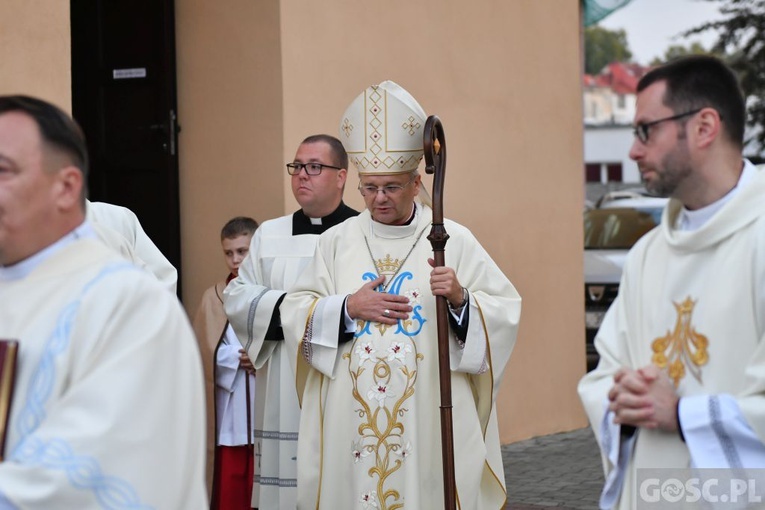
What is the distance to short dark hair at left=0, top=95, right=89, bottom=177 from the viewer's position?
3.01 m

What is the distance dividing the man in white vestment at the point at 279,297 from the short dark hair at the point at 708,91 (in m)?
3.14

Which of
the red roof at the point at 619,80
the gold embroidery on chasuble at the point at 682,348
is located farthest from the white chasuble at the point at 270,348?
the red roof at the point at 619,80

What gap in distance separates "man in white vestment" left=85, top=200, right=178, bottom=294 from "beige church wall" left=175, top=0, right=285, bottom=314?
77.6 inches

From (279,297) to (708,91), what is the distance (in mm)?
3206

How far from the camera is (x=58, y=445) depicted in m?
2.86

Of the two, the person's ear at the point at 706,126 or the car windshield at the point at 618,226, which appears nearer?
the person's ear at the point at 706,126

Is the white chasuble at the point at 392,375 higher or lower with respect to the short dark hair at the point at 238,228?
lower

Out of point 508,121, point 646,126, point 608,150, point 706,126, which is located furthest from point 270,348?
point 608,150

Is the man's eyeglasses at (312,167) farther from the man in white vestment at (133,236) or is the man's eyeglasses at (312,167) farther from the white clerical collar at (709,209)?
the white clerical collar at (709,209)

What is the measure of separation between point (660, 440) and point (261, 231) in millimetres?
3670

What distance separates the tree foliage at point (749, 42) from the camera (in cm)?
2595

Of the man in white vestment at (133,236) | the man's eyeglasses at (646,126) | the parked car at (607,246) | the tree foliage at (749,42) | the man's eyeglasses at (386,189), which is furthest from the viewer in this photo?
the tree foliage at (749,42)

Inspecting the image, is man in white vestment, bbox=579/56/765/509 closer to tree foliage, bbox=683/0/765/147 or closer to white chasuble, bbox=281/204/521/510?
white chasuble, bbox=281/204/521/510

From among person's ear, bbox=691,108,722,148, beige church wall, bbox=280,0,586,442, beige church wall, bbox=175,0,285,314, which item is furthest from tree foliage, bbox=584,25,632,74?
person's ear, bbox=691,108,722,148
